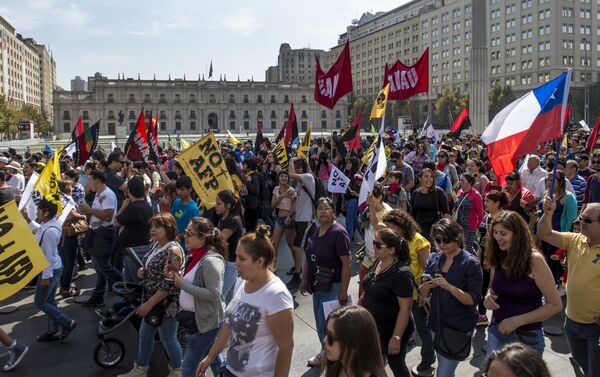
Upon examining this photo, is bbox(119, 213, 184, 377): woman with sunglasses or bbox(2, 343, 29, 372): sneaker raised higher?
bbox(119, 213, 184, 377): woman with sunglasses

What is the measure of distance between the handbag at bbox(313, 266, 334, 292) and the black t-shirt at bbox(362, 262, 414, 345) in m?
0.93

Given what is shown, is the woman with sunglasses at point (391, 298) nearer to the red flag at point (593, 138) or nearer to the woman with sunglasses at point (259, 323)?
the woman with sunglasses at point (259, 323)

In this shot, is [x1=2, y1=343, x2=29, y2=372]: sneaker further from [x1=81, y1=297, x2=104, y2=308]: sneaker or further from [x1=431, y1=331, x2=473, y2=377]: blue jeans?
[x1=431, y1=331, x2=473, y2=377]: blue jeans

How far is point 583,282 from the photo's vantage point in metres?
3.98

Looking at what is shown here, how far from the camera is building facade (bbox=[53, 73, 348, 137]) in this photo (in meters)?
114

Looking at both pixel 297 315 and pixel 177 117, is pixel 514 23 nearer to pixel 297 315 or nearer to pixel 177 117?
pixel 177 117

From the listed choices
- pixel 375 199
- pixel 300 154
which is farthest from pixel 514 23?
pixel 375 199

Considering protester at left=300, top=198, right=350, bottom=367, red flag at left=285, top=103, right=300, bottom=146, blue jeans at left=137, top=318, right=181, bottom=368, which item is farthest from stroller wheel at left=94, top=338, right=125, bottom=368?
red flag at left=285, top=103, right=300, bottom=146

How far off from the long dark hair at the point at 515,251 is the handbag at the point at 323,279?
154cm

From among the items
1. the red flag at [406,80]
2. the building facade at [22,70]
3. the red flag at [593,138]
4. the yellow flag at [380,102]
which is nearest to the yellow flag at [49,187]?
the yellow flag at [380,102]

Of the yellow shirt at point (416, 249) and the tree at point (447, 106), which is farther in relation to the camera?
the tree at point (447, 106)

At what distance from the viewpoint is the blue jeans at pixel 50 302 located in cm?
602

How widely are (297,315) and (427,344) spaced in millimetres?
2215

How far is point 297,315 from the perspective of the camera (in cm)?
694
